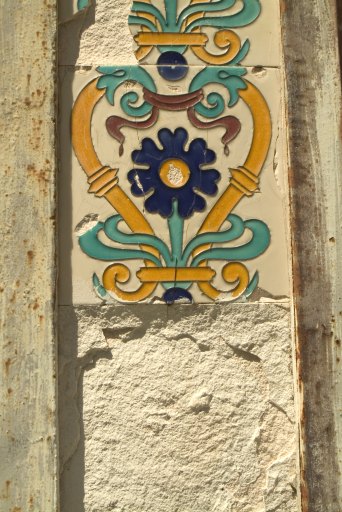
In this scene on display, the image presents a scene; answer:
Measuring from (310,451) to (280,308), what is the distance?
376 millimetres

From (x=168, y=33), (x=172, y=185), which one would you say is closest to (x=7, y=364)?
(x=172, y=185)

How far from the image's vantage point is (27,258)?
→ 6.59 ft

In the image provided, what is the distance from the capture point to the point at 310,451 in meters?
2.01

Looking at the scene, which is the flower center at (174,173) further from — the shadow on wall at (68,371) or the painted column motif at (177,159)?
the shadow on wall at (68,371)

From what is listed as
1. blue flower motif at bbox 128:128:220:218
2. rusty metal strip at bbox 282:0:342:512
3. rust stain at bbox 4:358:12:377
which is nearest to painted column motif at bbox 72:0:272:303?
blue flower motif at bbox 128:128:220:218

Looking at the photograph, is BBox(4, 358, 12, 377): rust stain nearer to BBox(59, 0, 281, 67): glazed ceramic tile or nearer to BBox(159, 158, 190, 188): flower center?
BBox(159, 158, 190, 188): flower center

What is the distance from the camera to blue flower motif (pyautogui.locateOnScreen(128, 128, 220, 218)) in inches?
83.7

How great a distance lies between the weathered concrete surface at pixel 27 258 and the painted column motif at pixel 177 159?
127 millimetres

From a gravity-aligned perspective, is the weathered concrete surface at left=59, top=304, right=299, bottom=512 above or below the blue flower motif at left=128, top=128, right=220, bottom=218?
below

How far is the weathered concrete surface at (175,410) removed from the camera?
79.0 inches

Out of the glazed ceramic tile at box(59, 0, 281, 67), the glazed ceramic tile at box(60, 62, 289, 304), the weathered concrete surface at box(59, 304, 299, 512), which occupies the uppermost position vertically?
the glazed ceramic tile at box(59, 0, 281, 67)

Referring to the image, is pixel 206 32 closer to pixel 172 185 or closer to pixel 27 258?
pixel 172 185

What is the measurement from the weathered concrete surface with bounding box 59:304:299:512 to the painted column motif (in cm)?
9

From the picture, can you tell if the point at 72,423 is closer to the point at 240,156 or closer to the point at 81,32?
the point at 240,156
